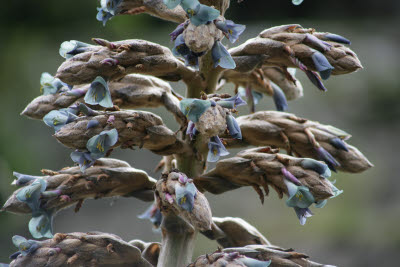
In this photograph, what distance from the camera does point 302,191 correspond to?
104 cm

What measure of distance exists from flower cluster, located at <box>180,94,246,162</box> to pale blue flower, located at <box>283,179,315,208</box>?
0.14 meters

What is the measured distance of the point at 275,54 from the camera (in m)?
1.13

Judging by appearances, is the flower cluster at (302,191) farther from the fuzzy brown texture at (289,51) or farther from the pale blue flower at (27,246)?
the pale blue flower at (27,246)

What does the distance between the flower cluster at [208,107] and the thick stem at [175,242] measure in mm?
207

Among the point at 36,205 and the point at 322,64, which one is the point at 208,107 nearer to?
the point at 322,64

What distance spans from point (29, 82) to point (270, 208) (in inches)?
70.5

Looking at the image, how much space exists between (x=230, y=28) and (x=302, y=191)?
11.8 inches

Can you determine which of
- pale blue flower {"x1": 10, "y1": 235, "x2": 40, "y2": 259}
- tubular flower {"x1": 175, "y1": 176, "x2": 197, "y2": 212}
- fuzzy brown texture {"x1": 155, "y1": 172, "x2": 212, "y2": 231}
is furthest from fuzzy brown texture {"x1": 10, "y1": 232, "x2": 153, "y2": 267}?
tubular flower {"x1": 175, "y1": 176, "x2": 197, "y2": 212}

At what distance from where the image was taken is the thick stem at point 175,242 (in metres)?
1.14

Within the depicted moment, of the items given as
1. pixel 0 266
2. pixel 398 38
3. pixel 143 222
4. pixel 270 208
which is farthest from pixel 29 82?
pixel 0 266

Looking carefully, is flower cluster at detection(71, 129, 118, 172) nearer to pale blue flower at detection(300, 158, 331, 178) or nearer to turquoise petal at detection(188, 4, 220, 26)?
turquoise petal at detection(188, 4, 220, 26)

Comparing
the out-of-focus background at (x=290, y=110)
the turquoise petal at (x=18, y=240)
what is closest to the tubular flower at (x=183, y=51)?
the turquoise petal at (x=18, y=240)

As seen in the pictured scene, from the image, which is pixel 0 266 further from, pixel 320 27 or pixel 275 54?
pixel 320 27

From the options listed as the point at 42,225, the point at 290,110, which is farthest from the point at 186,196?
the point at 290,110
